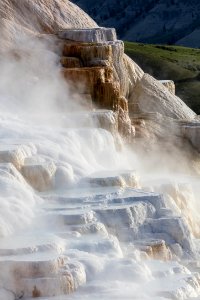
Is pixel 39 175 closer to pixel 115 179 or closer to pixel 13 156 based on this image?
pixel 13 156

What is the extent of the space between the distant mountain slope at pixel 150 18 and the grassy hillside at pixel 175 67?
63.4 metres

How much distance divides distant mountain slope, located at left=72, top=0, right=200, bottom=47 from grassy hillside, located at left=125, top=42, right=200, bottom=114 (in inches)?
2497

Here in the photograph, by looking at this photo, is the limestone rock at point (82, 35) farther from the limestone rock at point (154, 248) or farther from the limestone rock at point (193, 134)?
the limestone rock at point (154, 248)

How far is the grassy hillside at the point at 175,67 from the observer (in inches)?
2491

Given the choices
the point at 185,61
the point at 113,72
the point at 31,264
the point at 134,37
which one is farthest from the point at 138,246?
the point at 134,37

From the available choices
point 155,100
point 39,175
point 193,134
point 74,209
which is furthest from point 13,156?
point 155,100

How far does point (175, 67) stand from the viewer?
68750 millimetres

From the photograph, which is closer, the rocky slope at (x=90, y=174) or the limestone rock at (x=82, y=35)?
the rocky slope at (x=90, y=174)

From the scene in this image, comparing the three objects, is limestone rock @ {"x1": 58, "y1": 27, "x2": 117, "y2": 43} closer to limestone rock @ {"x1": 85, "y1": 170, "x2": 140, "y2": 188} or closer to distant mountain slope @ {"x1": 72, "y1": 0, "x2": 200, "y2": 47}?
limestone rock @ {"x1": 85, "y1": 170, "x2": 140, "y2": 188}

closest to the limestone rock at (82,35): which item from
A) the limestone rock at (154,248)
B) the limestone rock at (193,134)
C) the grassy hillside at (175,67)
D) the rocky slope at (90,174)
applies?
the rocky slope at (90,174)

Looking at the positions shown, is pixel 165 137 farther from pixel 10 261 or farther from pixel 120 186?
pixel 10 261

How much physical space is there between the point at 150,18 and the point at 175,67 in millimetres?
80825

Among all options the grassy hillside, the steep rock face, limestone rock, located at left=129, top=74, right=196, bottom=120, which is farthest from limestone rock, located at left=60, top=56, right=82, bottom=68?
the grassy hillside

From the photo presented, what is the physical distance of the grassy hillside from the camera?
63266mm
